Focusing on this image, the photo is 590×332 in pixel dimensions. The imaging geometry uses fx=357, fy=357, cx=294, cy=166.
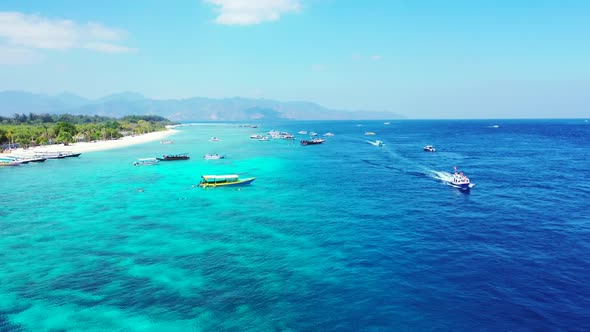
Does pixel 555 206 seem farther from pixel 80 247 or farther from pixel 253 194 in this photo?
pixel 80 247

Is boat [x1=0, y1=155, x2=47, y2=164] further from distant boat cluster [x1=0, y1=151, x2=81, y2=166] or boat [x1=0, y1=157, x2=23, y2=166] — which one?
boat [x1=0, y1=157, x2=23, y2=166]

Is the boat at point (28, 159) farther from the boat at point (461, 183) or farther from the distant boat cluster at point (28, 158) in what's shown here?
the boat at point (461, 183)

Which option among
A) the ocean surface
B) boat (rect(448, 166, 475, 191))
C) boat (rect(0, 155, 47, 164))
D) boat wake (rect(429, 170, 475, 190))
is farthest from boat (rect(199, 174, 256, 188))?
boat (rect(0, 155, 47, 164))

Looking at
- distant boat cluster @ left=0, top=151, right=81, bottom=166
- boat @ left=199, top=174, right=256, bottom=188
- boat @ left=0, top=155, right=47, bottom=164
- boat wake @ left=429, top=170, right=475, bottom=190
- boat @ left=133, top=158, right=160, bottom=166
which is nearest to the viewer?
boat wake @ left=429, top=170, right=475, bottom=190

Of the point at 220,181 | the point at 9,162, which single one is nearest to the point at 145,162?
the point at 9,162

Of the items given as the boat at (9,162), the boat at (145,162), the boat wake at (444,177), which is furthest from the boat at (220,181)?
the boat at (9,162)

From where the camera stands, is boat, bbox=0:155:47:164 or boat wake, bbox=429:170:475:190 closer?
boat wake, bbox=429:170:475:190

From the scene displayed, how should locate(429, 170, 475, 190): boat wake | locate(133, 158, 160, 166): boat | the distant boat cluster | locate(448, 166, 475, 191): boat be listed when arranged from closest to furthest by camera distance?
locate(448, 166, 475, 191): boat < locate(429, 170, 475, 190): boat wake < the distant boat cluster < locate(133, 158, 160, 166): boat

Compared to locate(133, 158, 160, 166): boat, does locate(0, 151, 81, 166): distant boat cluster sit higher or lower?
higher
